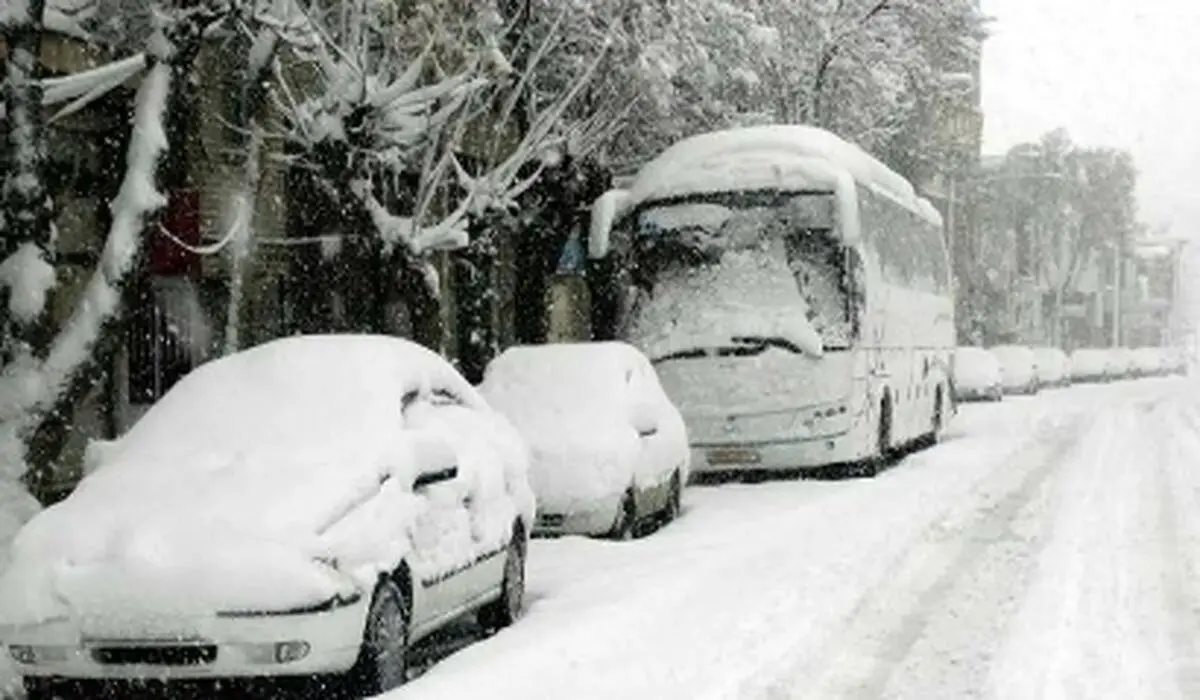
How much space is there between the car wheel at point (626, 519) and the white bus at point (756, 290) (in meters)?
5.59

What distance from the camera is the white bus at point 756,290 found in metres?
20.8

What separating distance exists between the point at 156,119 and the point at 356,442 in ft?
12.3

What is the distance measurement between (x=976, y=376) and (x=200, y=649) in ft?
144

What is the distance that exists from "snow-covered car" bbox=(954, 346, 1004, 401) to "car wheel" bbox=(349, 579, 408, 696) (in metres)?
42.2

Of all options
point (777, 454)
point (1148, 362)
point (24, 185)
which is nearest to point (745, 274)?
point (777, 454)

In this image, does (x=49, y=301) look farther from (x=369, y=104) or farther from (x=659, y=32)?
(x=659, y=32)

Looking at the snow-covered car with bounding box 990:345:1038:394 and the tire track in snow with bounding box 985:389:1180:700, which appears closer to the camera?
the tire track in snow with bounding box 985:389:1180:700

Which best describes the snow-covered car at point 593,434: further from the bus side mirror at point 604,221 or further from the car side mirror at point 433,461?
the car side mirror at point 433,461

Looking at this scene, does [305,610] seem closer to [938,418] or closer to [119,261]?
[119,261]

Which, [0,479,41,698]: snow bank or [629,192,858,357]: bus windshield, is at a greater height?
[629,192,858,357]: bus windshield

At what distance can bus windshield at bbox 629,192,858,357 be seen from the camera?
20828 millimetres

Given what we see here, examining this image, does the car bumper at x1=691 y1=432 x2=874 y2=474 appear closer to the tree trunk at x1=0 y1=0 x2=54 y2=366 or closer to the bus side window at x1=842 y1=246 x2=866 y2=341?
the bus side window at x1=842 y1=246 x2=866 y2=341

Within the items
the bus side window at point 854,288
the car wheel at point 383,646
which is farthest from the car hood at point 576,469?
the bus side window at point 854,288

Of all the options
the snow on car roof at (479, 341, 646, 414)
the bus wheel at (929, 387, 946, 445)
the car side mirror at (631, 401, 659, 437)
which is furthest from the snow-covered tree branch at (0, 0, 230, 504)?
the bus wheel at (929, 387, 946, 445)
